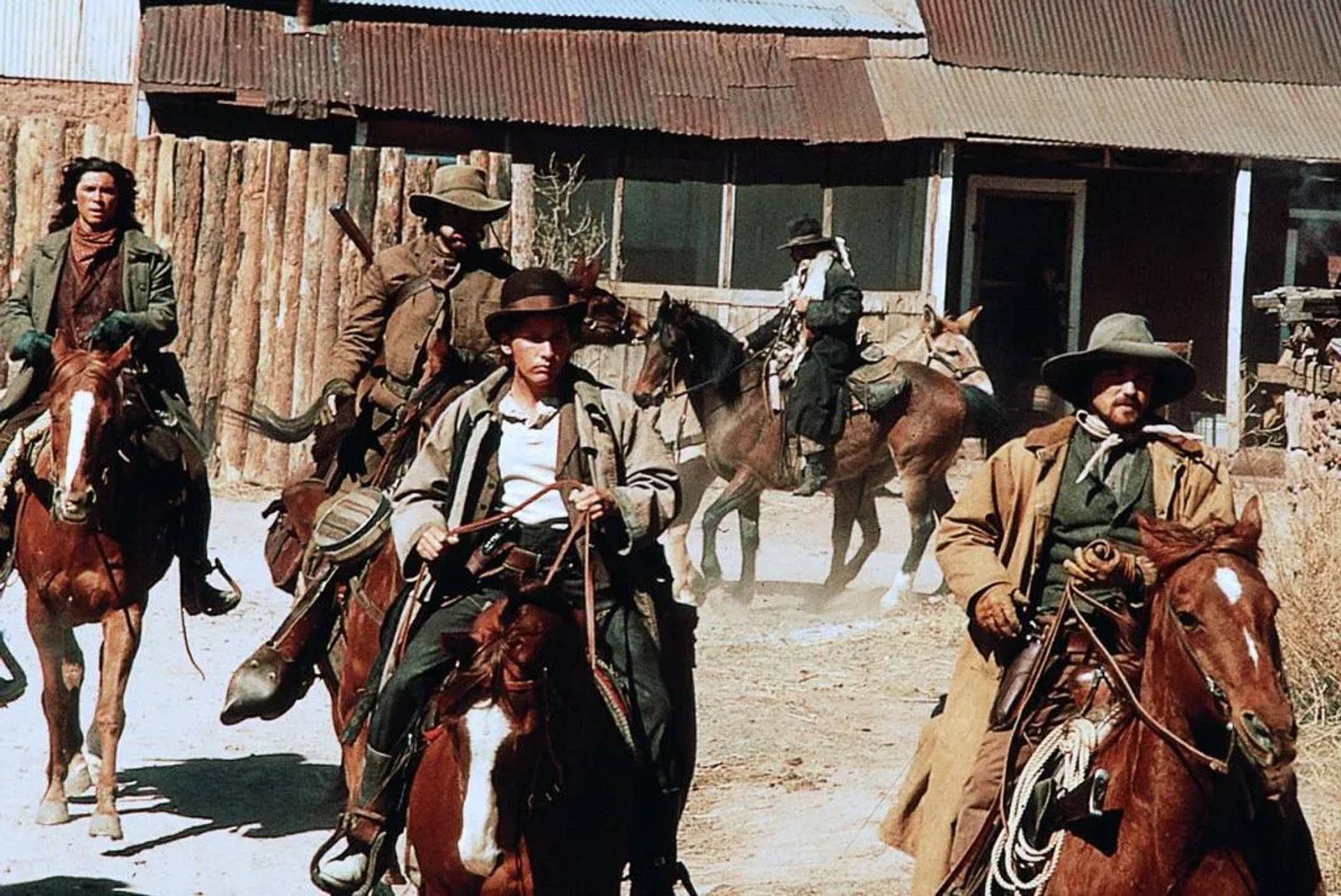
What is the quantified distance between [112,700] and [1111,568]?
5.23 m

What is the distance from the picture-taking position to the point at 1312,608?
1084 cm

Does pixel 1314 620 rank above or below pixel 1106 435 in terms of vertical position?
below

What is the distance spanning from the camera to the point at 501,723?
592 centimetres

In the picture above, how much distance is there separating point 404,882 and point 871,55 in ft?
58.7

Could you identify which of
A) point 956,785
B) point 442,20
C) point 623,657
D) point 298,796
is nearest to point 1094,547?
point 956,785

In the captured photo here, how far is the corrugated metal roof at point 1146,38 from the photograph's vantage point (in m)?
25.4

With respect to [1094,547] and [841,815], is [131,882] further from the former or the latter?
[1094,547]

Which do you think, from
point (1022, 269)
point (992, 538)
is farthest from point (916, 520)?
point (1022, 269)

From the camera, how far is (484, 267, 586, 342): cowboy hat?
6863 mm

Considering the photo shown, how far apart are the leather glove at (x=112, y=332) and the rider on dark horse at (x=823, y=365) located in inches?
281

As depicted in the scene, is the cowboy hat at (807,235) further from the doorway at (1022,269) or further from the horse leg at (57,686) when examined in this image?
the doorway at (1022,269)

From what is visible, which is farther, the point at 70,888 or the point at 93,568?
the point at 93,568

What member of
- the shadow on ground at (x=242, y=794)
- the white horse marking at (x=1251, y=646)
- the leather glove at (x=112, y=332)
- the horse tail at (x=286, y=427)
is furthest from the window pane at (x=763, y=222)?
the white horse marking at (x=1251, y=646)

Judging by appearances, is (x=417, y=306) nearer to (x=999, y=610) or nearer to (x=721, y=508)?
(x=999, y=610)
